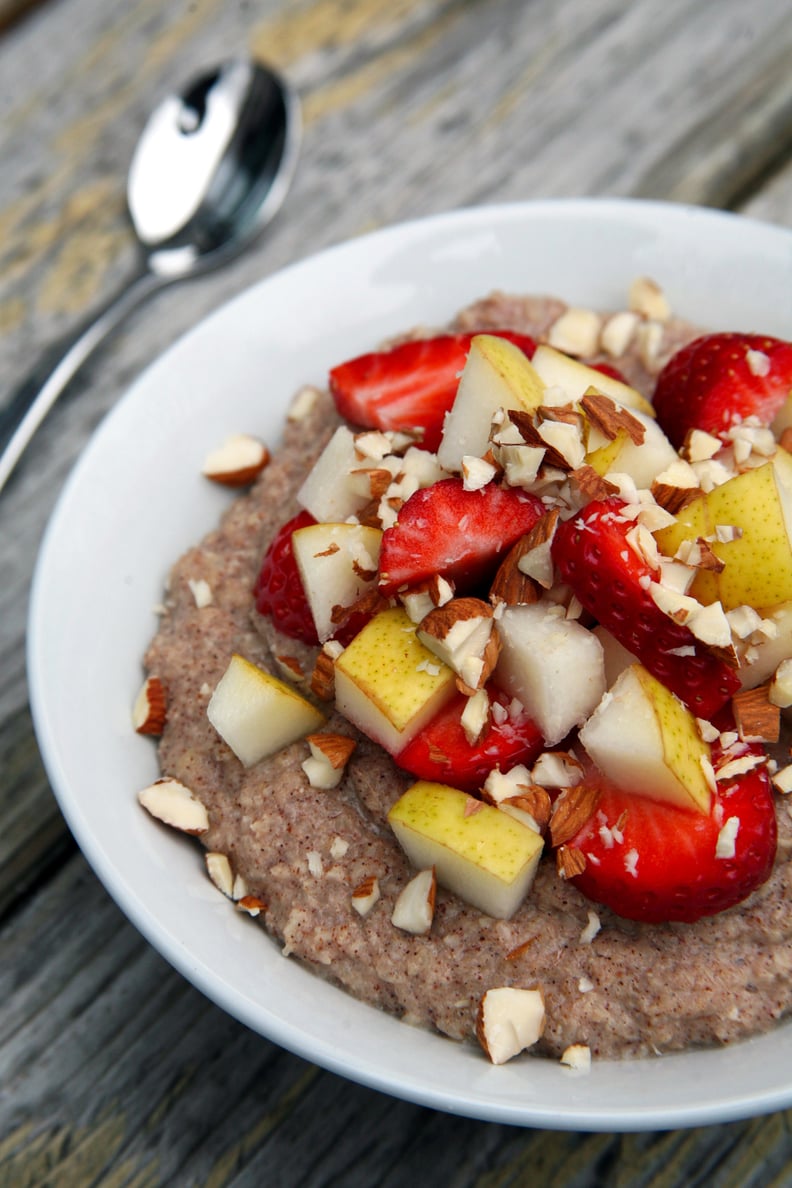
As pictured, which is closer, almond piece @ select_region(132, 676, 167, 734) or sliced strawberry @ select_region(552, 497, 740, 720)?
sliced strawberry @ select_region(552, 497, 740, 720)

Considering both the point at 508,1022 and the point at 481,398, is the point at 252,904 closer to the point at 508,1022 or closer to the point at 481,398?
the point at 508,1022

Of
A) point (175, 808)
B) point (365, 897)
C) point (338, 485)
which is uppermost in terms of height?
point (338, 485)

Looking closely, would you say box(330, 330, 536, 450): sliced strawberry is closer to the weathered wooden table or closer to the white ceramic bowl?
the white ceramic bowl

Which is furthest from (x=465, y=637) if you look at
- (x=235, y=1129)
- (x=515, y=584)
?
(x=235, y=1129)

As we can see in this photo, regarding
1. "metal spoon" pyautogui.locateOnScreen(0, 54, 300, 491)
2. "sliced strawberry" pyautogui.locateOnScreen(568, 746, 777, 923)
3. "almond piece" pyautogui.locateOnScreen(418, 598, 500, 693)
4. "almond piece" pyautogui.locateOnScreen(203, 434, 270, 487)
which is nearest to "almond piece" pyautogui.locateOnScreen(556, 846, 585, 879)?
"sliced strawberry" pyautogui.locateOnScreen(568, 746, 777, 923)

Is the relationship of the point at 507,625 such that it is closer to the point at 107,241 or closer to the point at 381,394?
the point at 381,394
